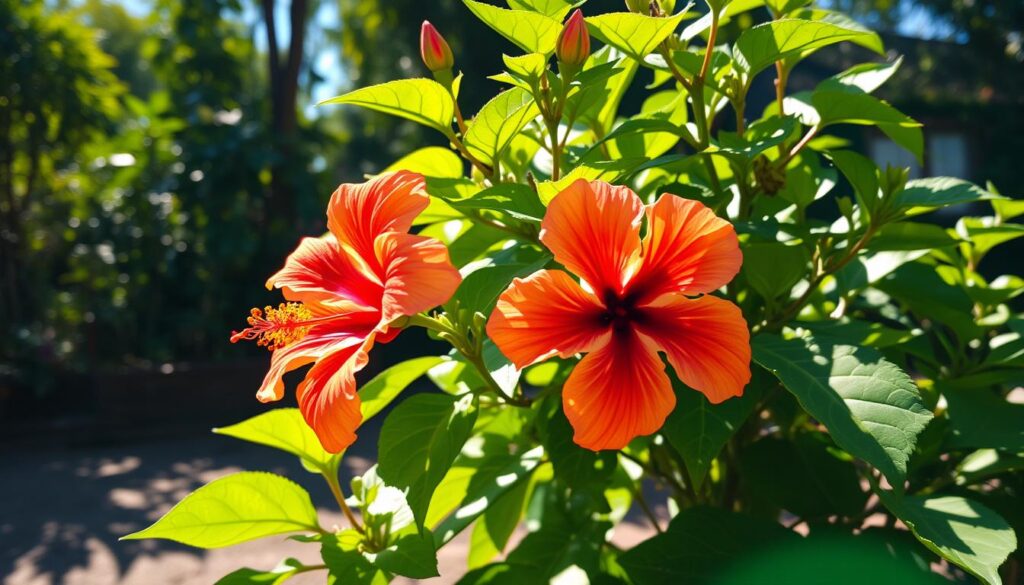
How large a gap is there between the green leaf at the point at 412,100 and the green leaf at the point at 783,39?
11.5 inches

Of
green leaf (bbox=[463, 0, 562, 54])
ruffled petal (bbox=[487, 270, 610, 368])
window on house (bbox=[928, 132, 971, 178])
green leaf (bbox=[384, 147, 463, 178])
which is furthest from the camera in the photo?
window on house (bbox=[928, 132, 971, 178])

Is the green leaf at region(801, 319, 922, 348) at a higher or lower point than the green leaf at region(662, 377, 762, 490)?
higher

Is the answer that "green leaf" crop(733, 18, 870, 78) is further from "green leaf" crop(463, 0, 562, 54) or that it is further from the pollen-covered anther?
the pollen-covered anther

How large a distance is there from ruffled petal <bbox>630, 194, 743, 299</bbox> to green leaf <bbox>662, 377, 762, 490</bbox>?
13 cm

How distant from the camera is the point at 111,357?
237 inches

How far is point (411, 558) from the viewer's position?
72cm

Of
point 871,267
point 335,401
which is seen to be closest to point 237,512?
point 335,401

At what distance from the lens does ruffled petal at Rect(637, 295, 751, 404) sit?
0.56m

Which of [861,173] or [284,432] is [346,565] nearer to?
[284,432]

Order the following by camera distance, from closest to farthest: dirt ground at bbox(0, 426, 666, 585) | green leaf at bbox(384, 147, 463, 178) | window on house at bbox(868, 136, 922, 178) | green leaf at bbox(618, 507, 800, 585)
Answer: green leaf at bbox(618, 507, 800, 585) → green leaf at bbox(384, 147, 463, 178) → dirt ground at bbox(0, 426, 666, 585) → window on house at bbox(868, 136, 922, 178)

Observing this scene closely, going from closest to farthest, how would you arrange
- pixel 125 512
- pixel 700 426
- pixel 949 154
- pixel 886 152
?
1. pixel 700 426
2. pixel 125 512
3. pixel 949 154
4. pixel 886 152

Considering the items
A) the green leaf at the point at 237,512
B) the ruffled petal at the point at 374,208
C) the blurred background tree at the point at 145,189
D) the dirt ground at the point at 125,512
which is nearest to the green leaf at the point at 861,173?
the ruffled petal at the point at 374,208

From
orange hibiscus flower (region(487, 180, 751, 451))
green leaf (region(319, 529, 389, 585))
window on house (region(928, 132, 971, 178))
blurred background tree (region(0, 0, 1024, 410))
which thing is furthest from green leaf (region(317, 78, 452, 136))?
window on house (region(928, 132, 971, 178))

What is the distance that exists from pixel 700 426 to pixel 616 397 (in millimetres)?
128
